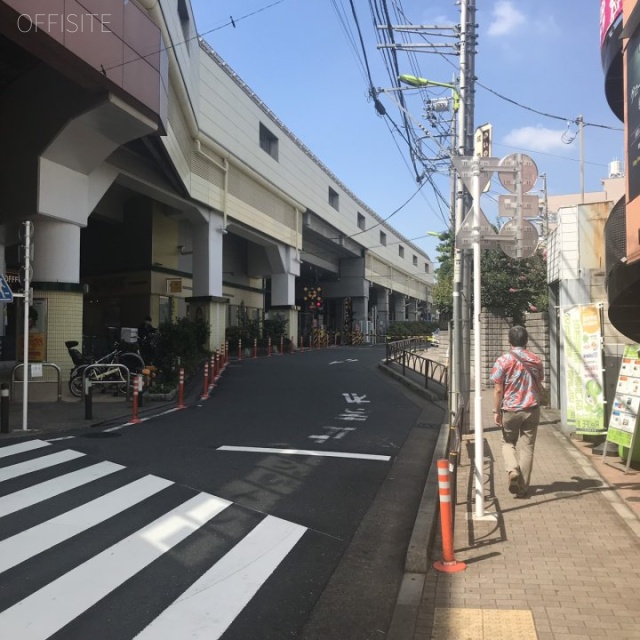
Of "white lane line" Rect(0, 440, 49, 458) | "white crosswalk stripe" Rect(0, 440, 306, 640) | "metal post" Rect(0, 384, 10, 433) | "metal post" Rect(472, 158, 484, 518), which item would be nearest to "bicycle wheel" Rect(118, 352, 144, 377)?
"metal post" Rect(0, 384, 10, 433)

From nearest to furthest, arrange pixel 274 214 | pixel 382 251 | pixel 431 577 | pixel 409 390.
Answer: pixel 431 577, pixel 409 390, pixel 274 214, pixel 382 251

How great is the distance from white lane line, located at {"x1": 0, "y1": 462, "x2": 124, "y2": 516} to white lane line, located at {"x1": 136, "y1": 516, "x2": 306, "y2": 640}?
255cm

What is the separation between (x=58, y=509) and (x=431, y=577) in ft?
12.4

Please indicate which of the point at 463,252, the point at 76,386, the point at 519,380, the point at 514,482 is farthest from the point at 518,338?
the point at 76,386

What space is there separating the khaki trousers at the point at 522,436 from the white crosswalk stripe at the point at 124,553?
246 cm

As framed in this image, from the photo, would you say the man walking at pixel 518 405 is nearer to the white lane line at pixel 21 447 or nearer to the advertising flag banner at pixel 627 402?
the advertising flag banner at pixel 627 402

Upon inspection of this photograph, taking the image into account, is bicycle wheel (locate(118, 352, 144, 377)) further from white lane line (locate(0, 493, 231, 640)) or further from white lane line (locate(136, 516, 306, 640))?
white lane line (locate(136, 516, 306, 640))

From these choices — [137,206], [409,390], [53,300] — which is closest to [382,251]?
[137,206]

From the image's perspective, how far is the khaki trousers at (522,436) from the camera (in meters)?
6.00

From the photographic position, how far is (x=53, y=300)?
1386 centimetres

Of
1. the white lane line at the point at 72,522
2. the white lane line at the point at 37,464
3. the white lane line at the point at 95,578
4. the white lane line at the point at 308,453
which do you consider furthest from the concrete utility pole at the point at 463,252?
the white lane line at the point at 37,464

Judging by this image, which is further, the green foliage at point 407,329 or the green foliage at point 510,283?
the green foliage at point 407,329

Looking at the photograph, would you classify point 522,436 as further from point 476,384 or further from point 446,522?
point 446,522

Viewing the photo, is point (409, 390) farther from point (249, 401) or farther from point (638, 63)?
→ point (638, 63)
